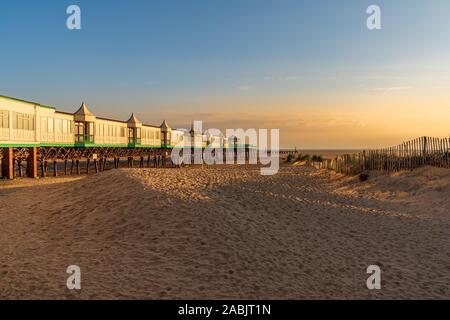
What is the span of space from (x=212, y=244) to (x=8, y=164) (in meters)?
22.7

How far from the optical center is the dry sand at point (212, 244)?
724cm

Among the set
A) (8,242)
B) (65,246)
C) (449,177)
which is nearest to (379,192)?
(449,177)

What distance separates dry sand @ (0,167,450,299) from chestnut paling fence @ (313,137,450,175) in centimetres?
424

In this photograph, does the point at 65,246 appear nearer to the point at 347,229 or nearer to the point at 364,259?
the point at 364,259

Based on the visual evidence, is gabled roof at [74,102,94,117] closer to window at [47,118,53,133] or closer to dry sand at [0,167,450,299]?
window at [47,118,53,133]

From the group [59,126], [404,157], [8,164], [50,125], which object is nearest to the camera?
[404,157]

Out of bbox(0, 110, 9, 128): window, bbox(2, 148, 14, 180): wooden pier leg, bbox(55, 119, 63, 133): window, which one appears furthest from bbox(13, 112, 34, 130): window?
bbox(55, 119, 63, 133): window

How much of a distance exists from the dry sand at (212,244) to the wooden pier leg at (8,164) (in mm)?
11153

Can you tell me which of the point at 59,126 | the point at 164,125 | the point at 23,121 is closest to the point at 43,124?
the point at 59,126

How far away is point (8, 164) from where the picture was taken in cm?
2591

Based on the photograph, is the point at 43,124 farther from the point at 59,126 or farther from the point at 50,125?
the point at 59,126

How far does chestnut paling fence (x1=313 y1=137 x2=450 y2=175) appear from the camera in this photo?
20.0 metres
